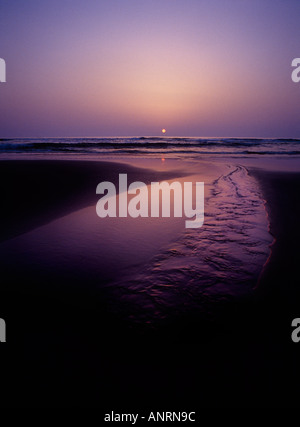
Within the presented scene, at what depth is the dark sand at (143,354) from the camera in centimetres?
137

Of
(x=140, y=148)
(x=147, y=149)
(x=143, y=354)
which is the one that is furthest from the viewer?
(x=140, y=148)

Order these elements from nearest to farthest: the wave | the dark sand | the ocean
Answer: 1. the dark sand
2. the ocean
3. the wave

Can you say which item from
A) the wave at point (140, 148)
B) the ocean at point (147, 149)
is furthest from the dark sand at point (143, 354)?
the wave at point (140, 148)

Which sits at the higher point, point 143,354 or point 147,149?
point 147,149

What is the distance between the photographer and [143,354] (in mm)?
1597

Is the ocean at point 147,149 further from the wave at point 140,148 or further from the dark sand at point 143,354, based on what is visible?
the dark sand at point 143,354

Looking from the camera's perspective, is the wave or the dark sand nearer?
the dark sand

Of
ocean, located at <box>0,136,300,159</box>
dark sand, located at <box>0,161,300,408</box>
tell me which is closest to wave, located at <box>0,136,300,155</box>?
ocean, located at <box>0,136,300,159</box>

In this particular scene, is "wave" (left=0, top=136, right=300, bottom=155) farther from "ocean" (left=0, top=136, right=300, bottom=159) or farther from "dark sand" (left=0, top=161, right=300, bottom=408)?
"dark sand" (left=0, top=161, right=300, bottom=408)

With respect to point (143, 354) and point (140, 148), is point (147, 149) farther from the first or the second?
point (143, 354)

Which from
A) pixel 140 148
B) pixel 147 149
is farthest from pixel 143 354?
pixel 140 148

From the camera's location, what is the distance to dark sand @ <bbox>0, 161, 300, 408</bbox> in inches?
53.9

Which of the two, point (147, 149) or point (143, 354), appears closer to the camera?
point (143, 354)
